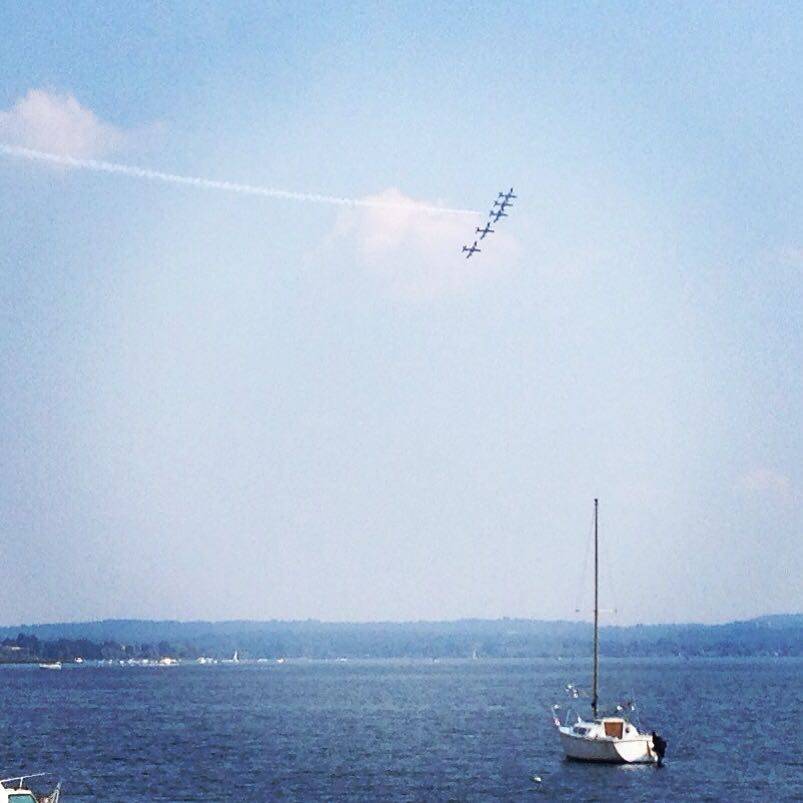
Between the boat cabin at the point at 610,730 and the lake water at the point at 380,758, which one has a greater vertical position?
the boat cabin at the point at 610,730

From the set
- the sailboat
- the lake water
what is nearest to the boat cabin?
the sailboat

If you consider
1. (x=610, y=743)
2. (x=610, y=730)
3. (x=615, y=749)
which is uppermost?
(x=610, y=730)

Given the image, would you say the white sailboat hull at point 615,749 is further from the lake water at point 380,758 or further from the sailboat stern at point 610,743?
the lake water at point 380,758

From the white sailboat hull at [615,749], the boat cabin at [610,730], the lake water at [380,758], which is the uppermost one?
the boat cabin at [610,730]

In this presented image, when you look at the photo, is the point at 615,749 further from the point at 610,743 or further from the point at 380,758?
the point at 380,758

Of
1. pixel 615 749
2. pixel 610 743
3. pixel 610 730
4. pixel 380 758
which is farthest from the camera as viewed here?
pixel 380 758

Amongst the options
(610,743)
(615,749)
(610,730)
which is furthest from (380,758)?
(615,749)

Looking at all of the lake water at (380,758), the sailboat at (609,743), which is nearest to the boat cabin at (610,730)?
the sailboat at (609,743)

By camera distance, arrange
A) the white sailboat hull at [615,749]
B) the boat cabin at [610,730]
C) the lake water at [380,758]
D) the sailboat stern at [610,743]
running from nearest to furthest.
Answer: the lake water at [380,758] → the white sailboat hull at [615,749] → the sailboat stern at [610,743] → the boat cabin at [610,730]

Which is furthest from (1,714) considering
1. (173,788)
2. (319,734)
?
(173,788)
